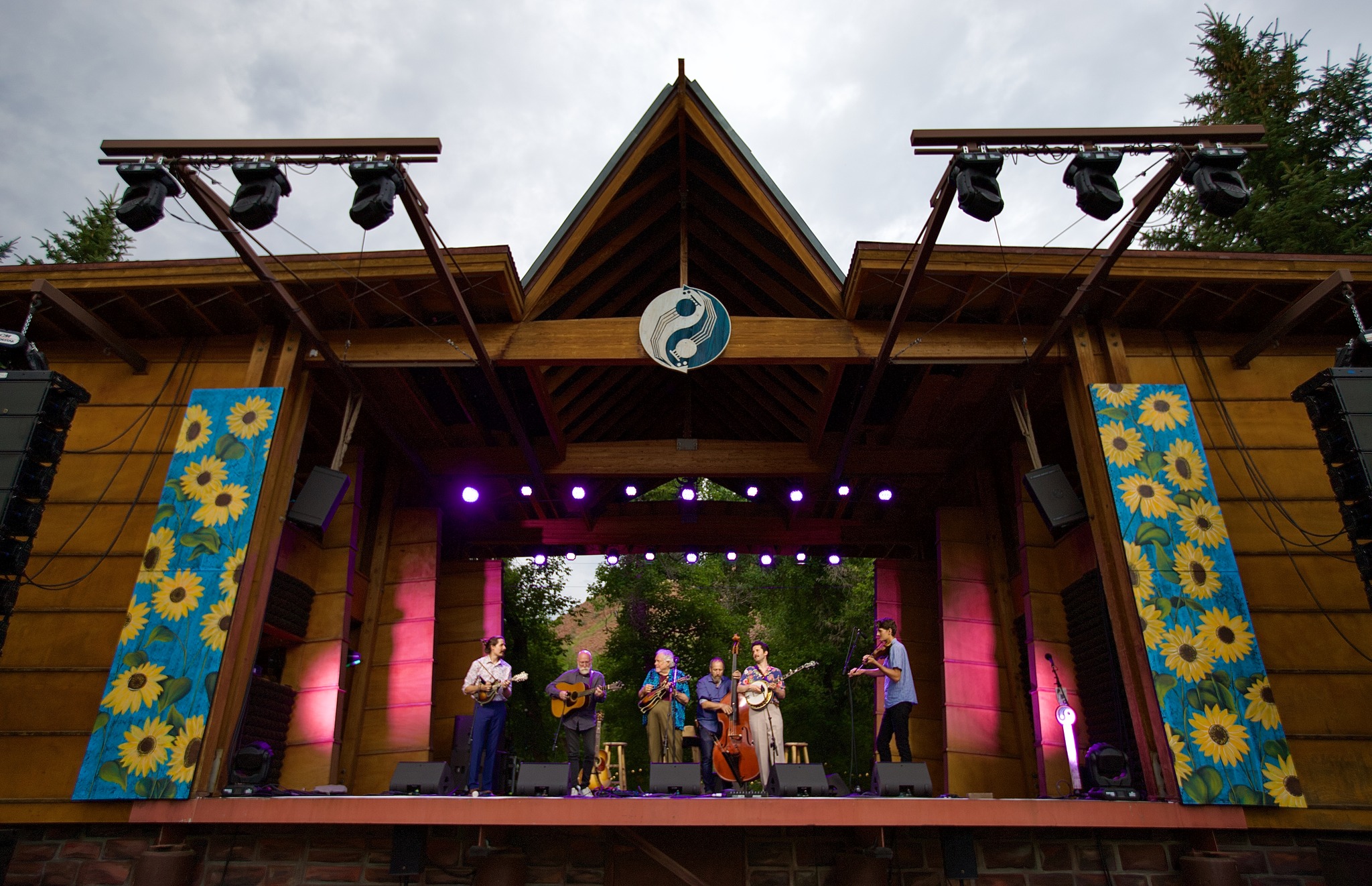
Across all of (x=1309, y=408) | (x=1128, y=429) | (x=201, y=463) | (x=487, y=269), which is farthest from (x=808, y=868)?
(x=201, y=463)

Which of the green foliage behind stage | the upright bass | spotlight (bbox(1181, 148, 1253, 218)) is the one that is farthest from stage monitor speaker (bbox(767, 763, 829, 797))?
the green foliage behind stage

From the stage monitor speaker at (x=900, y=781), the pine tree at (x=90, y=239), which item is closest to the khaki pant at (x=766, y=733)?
the stage monitor speaker at (x=900, y=781)

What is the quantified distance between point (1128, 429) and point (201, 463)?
26.0 ft

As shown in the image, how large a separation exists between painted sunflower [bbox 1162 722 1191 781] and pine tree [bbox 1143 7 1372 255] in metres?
10.2

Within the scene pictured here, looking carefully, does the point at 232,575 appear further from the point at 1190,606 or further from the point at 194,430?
the point at 1190,606

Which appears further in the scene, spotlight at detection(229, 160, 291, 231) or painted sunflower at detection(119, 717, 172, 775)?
painted sunflower at detection(119, 717, 172, 775)

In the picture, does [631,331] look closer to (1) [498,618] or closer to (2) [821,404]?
(2) [821,404]

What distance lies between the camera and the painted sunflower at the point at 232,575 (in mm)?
6359

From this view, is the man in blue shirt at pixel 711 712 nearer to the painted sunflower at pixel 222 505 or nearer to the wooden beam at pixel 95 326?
the painted sunflower at pixel 222 505

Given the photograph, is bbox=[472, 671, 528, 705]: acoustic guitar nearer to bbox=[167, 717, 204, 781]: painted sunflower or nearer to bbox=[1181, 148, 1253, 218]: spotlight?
bbox=[167, 717, 204, 781]: painted sunflower

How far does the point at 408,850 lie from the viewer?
18.0ft

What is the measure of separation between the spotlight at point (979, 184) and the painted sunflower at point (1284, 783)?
435 cm

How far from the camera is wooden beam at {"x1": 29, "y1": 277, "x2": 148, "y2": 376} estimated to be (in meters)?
6.97

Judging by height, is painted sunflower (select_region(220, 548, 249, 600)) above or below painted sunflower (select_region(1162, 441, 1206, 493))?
below
